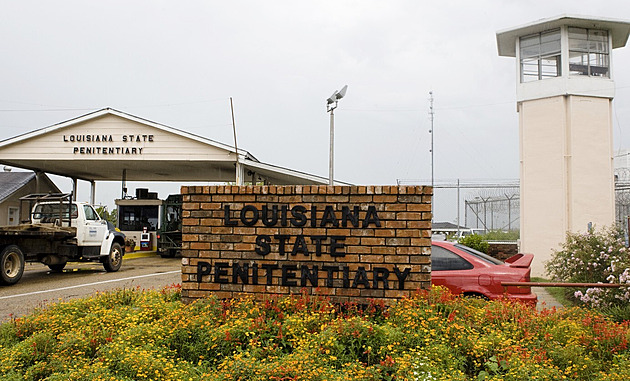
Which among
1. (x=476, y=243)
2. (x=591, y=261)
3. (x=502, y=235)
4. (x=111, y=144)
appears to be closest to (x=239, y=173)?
(x=111, y=144)

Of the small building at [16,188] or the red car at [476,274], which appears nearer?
the red car at [476,274]

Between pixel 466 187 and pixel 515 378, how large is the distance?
17869mm

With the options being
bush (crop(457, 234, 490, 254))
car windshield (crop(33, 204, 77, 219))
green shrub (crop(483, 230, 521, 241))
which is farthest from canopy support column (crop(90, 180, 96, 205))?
green shrub (crop(483, 230, 521, 241))

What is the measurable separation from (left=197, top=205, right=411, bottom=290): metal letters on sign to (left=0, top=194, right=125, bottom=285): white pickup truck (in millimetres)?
9380

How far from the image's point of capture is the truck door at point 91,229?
15875 millimetres

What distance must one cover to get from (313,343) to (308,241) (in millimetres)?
1638

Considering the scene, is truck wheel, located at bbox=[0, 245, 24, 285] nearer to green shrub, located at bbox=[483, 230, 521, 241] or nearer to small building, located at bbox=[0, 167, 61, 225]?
small building, located at bbox=[0, 167, 61, 225]

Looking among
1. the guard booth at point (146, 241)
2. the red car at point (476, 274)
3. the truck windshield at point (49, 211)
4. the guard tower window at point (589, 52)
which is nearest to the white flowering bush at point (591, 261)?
the red car at point (476, 274)

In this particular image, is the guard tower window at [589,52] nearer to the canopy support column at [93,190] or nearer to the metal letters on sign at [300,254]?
the metal letters on sign at [300,254]

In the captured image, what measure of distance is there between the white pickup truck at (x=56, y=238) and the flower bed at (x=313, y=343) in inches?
334

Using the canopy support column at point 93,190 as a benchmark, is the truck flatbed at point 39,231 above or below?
below

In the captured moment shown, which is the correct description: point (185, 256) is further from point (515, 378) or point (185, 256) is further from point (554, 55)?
point (554, 55)

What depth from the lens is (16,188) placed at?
24.0 meters

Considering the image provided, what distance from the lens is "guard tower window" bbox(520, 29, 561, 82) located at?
16594 millimetres
